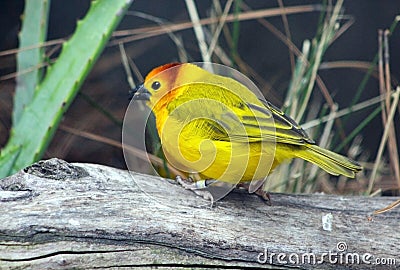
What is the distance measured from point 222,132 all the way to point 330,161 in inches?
16.1

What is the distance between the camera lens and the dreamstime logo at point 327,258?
208 cm

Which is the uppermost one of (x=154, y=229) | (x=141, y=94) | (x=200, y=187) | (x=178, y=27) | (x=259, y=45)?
(x=259, y=45)

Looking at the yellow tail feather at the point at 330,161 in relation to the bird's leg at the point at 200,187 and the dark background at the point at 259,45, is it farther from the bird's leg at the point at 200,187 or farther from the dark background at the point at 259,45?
the dark background at the point at 259,45

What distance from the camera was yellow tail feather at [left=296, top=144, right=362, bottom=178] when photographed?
2.30 m

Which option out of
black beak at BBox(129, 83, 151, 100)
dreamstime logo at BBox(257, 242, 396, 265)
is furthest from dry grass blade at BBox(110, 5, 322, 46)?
dreamstime logo at BBox(257, 242, 396, 265)

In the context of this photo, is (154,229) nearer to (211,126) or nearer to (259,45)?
(211,126)

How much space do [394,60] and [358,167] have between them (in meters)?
A: 2.45

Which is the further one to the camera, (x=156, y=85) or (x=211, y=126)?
(x=156, y=85)

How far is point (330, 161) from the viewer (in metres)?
2.32

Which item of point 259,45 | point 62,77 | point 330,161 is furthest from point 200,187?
point 259,45

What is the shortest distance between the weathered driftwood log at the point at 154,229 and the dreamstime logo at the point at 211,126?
12 centimetres

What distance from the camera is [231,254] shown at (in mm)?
2047

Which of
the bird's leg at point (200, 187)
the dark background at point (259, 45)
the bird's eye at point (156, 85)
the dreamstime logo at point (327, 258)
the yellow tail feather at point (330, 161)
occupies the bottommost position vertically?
the dreamstime logo at point (327, 258)

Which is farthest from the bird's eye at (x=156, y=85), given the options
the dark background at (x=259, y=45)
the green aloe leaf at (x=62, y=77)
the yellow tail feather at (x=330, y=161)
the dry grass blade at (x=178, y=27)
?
the dark background at (x=259, y=45)
